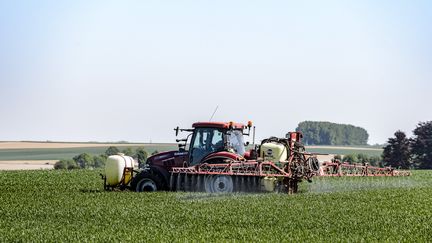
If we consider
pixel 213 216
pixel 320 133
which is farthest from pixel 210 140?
pixel 320 133

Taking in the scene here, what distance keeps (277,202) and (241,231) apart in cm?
641

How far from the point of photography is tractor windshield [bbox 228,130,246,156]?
96.9 feet

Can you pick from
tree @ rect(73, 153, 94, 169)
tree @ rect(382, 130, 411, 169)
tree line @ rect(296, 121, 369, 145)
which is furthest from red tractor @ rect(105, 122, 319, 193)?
tree line @ rect(296, 121, 369, 145)

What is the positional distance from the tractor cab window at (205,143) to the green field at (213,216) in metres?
2.44

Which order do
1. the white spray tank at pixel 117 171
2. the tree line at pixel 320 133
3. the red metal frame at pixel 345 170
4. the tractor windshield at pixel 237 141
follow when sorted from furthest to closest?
the tree line at pixel 320 133 → the red metal frame at pixel 345 170 → the white spray tank at pixel 117 171 → the tractor windshield at pixel 237 141

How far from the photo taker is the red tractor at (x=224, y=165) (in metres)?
27.8

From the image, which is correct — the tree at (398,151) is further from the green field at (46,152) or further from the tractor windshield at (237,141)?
the tractor windshield at (237,141)

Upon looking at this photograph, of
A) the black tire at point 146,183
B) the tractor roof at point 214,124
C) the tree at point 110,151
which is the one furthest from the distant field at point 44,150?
the tractor roof at point 214,124

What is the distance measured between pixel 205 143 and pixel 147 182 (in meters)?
2.55

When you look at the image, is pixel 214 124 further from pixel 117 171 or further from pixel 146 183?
pixel 117 171

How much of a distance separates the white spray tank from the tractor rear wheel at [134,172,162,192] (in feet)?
3.69

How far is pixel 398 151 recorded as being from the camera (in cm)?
9400

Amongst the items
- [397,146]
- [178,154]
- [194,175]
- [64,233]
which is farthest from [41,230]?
[397,146]

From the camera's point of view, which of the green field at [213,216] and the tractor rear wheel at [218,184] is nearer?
the green field at [213,216]
